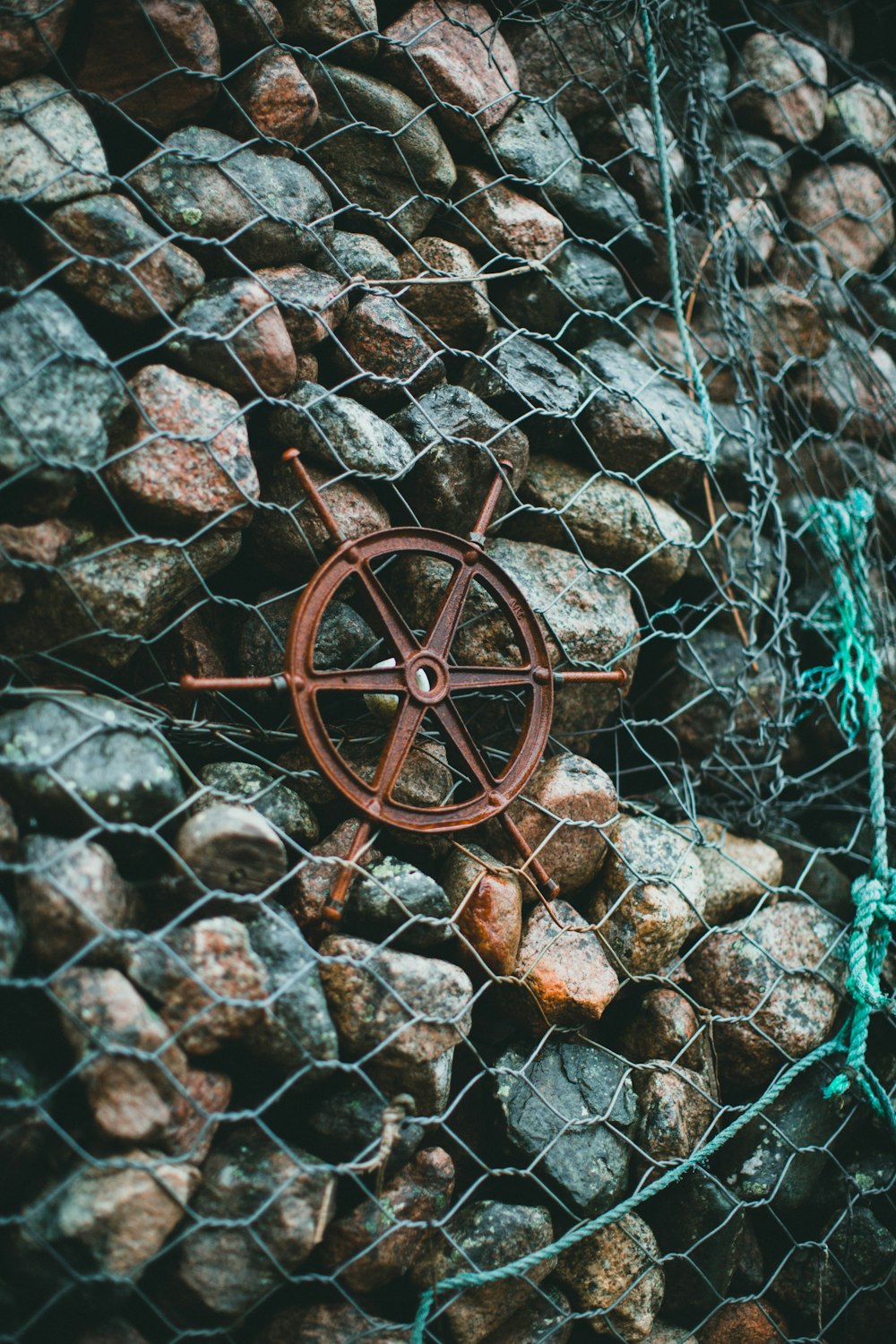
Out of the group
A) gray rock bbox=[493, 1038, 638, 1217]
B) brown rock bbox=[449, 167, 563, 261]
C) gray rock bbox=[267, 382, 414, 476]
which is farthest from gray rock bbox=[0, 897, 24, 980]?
brown rock bbox=[449, 167, 563, 261]

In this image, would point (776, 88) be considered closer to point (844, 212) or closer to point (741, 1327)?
point (844, 212)

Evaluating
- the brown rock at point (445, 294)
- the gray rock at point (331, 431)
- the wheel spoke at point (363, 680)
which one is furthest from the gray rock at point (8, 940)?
the brown rock at point (445, 294)

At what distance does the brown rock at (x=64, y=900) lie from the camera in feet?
3.72

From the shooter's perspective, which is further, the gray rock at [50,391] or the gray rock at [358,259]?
the gray rock at [358,259]

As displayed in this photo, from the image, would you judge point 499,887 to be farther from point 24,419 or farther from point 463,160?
point 463,160

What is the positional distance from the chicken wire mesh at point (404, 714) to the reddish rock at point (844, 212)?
1.45 ft

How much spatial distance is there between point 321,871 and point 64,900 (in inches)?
14.8

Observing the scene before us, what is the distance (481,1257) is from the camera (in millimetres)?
1327

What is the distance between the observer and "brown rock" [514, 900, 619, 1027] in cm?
146

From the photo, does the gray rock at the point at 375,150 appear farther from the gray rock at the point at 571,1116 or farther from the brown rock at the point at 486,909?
the gray rock at the point at 571,1116

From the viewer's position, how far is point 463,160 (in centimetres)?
187

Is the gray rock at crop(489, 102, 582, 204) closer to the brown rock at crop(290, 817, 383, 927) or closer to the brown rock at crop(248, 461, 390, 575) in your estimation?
the brown rock at crop(248, 461, 390, 575)

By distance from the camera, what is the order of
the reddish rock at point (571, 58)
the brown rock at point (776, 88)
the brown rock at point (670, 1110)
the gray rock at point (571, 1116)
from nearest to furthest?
the gray rock at point (571, 1116)
the brown rock at point (670, 1110)
the reddish rock at point (571, 58)
the brown rock at point (776, 88)

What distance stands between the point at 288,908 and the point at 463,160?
1.48m
